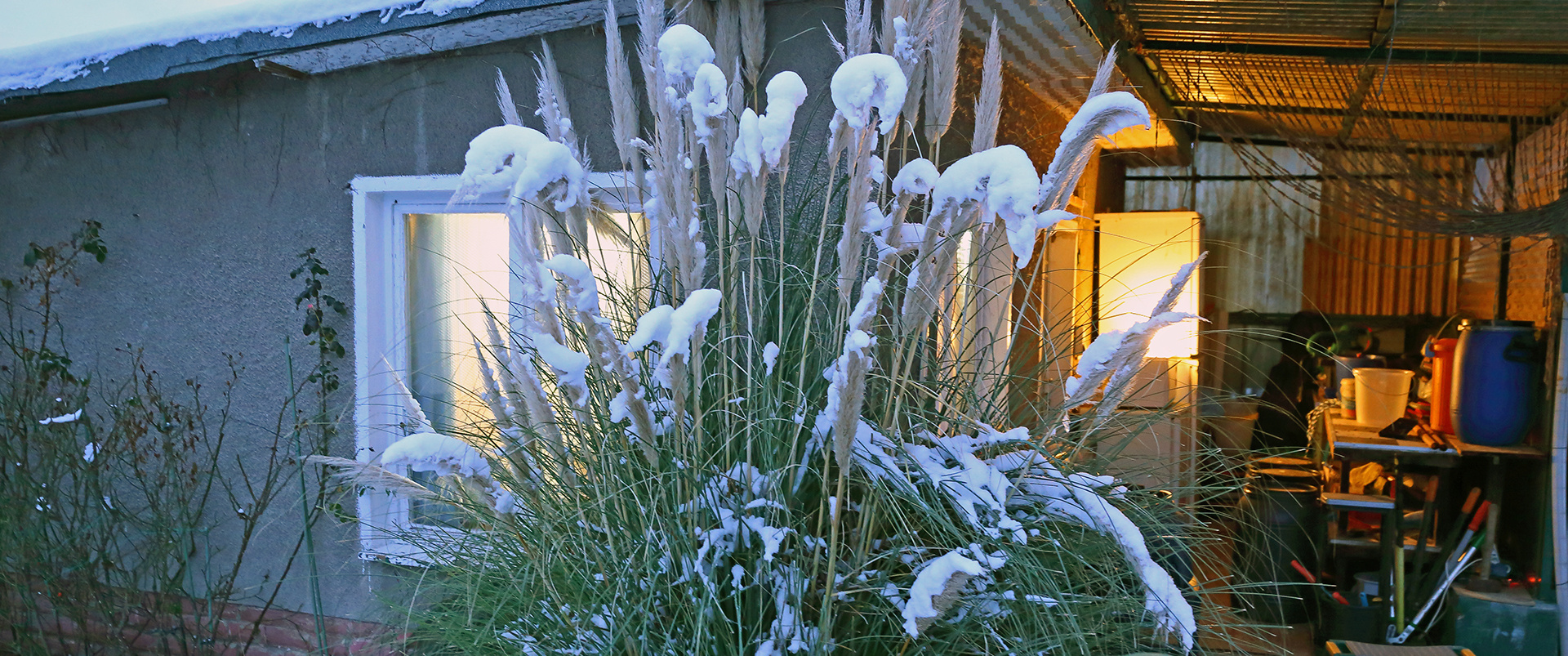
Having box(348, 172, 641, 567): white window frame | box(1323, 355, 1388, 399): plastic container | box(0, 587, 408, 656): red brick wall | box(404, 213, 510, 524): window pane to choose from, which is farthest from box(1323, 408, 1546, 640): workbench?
box(0, 587, 408, 656): red brick wall

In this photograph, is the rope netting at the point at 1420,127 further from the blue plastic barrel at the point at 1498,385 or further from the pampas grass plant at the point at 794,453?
the pampas grass plant at the point at 794,453

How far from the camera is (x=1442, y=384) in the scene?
4.25 metres

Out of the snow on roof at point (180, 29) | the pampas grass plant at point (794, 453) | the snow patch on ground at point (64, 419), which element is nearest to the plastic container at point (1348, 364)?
the pampas grass plant at point (794, 453)

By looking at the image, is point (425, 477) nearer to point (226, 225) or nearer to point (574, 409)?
point (226, 225)

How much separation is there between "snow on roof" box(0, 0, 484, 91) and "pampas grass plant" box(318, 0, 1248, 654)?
3.92ft

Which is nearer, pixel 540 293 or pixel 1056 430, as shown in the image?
pixel 540 293

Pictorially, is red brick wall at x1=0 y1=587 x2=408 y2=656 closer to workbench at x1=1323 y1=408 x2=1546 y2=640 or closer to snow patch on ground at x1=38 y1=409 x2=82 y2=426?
snow patch on ground at x1=38 y1=409 x2=82 y2=426

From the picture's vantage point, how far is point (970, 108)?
8.79ft

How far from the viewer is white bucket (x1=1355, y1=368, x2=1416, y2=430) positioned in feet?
14.5

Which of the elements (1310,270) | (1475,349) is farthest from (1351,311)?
(1475,349)

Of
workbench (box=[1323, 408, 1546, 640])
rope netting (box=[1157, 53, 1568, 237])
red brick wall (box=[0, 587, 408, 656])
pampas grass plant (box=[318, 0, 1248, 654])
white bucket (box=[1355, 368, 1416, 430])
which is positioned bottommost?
red brick wall (box=[0, 587, 408, 656])

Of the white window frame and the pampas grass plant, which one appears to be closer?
the pampas grass plant

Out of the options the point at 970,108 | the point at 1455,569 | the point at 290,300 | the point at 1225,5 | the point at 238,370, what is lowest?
the point at 1455,569

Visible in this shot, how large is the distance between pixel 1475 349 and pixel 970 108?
8.42ft
